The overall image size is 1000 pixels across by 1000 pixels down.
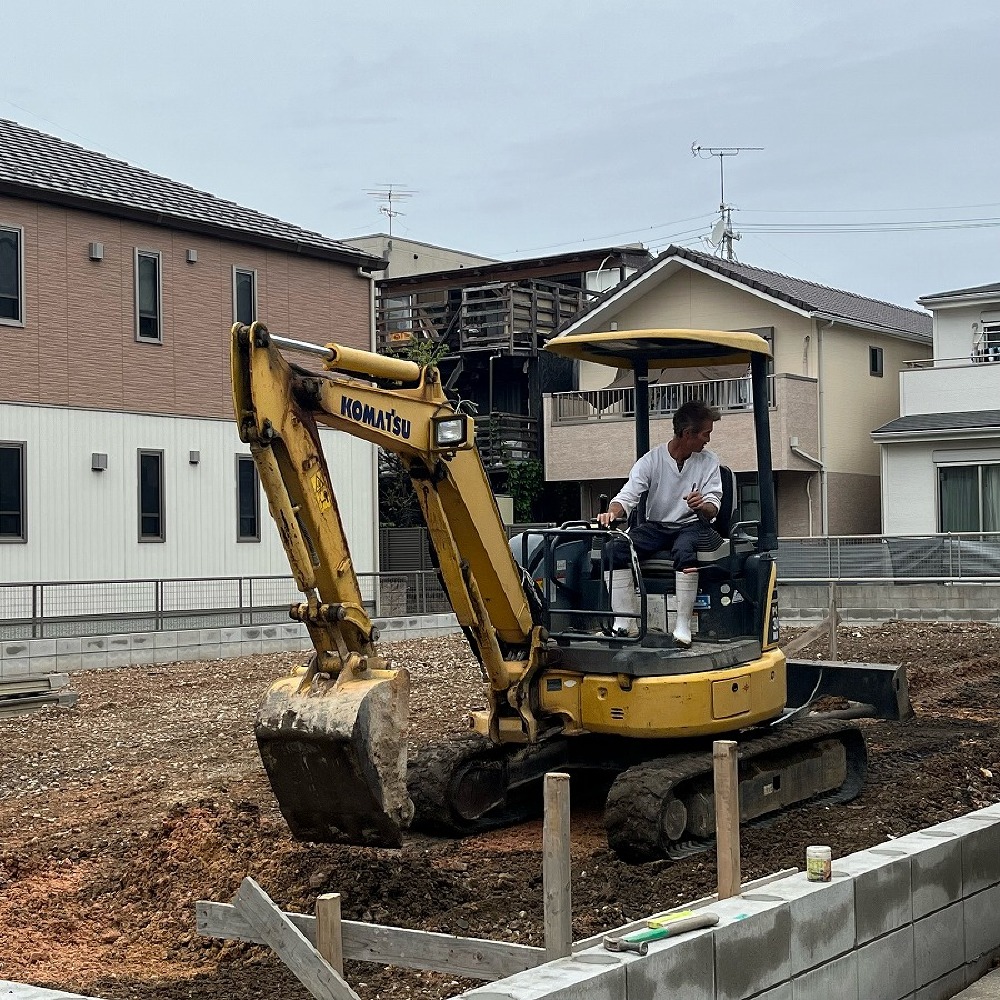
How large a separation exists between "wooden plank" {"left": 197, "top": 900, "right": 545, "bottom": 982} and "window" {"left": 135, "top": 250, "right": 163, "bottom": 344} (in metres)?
19.1

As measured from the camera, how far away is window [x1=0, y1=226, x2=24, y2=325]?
70.5ft

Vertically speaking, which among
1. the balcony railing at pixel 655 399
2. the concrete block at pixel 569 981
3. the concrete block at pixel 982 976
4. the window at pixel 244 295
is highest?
the window at pixel 244 295

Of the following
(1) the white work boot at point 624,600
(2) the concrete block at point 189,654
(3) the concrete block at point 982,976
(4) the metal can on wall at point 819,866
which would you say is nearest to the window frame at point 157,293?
(2) the concrete block at point 189,654

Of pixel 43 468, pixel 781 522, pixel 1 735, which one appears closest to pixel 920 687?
pixel 1 735

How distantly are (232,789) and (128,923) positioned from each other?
10.3ft

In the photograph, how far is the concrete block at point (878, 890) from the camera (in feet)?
18.6

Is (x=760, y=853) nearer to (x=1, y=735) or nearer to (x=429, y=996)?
(x=429, y=996)

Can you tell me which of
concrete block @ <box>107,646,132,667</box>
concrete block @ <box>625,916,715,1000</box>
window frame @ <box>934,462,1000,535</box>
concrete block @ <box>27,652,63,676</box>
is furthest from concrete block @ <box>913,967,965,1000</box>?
window frame @ <box>934,462,1000,535</box>

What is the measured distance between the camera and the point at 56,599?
20297mm

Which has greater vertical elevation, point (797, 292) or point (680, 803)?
point (797, 292)

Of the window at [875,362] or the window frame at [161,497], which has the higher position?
the window at [875,362]

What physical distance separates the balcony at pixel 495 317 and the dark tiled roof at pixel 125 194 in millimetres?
7966

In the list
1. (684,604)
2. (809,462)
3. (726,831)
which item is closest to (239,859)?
(684,604)

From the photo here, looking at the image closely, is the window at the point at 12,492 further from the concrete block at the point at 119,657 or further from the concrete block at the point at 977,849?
the concrete block at the point at 977,849
